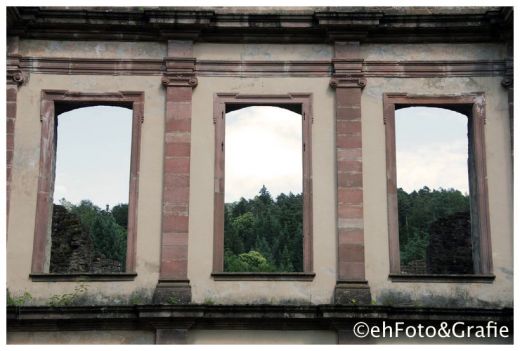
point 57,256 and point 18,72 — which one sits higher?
point 18,72

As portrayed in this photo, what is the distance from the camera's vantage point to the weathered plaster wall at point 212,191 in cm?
1402

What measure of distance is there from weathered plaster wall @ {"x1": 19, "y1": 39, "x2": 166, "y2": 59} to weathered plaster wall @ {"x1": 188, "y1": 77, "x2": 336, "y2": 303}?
981 millimetres

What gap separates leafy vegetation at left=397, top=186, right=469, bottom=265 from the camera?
29.6 m

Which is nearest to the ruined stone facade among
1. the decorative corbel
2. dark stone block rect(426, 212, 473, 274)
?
the decorative corbel

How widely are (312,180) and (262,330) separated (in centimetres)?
245

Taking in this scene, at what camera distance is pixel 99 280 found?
1402cm

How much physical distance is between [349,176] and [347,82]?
5.16 feet

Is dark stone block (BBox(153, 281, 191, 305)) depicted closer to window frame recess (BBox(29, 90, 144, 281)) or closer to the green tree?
window frame recess (BBox(29, 90, 144, 281))

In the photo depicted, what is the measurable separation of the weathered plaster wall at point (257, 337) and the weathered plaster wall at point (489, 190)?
102 centimetres

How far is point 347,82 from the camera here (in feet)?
49.2

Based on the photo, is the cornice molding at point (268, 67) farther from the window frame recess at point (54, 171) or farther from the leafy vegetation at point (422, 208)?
the leafy vegetation at point (422, 208)

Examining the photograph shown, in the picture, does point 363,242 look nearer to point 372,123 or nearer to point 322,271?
point 322,271

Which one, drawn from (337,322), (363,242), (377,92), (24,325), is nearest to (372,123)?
(377,92)

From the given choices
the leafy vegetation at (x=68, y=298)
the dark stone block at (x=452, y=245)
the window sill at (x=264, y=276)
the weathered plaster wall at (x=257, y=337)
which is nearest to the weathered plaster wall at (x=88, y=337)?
the leafy vegetation at (x=68, y=298)
